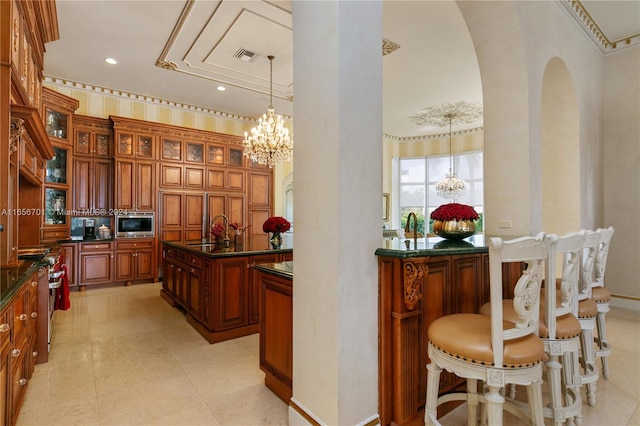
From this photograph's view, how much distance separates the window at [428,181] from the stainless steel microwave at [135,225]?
6449 mm

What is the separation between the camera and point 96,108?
566 centimetres

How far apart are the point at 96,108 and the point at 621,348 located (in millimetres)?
7883

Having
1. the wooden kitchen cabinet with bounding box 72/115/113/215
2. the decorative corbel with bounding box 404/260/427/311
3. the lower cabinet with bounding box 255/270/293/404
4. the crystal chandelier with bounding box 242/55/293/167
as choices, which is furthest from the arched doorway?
the wooden kitchen cabinet with bounding box 72/115/113/215

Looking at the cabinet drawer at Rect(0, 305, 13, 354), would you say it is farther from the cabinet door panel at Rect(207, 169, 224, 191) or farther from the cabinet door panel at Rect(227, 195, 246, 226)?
the cabinet door panel at Rect(227, 195, 246, 226)

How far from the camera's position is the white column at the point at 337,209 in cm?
157

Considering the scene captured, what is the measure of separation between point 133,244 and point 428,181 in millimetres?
7358

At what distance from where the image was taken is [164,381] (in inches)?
93.5

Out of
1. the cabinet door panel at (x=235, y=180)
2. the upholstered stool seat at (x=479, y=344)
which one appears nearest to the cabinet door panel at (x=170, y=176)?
the cabinet door panel at (x=235, y=180)

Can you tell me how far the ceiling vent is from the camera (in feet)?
14.7

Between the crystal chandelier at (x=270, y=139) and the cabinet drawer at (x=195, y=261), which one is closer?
the cabinet drawer at (x=195, y=261)

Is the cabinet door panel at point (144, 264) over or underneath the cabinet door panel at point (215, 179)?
underneath

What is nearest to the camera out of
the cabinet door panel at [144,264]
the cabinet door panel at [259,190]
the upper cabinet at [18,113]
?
the upper cabinet at [18,113]

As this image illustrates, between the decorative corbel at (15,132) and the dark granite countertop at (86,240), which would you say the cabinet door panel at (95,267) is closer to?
the dark granite countertop at (86,240)

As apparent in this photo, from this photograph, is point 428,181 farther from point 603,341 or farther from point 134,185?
point 134,185
